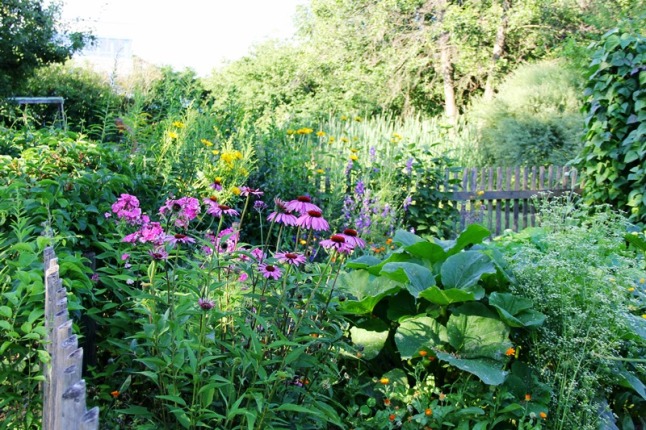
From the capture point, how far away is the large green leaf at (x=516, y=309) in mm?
2609

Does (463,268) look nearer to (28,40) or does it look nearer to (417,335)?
(417,335)

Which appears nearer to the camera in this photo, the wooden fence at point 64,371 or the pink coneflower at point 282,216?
the wooden fence at point 64,371

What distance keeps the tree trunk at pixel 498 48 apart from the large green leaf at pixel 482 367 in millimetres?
13473

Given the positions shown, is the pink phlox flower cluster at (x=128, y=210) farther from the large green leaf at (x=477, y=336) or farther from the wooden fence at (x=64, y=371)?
the large green leaf at (x=477, y=336)

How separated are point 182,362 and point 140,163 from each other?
2352 mm

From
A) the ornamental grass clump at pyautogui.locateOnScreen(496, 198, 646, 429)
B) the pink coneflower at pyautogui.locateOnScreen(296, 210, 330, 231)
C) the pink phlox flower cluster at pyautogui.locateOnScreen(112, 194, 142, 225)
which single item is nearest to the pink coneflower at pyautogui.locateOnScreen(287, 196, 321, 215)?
the pink coneflower at pyautogui.locateOnScreen(296, 210, 330, 231)

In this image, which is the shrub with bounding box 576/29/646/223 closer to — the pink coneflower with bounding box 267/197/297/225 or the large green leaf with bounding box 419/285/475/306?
the large green leaf with bounding box 419/285/475/306

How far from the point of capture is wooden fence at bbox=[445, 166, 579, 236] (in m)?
7.46

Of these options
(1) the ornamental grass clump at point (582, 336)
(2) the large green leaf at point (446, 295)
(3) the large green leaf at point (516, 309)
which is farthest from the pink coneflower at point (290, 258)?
(1) the ornamental grass clump at point (582, 336)

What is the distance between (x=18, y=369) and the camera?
6.73 ft

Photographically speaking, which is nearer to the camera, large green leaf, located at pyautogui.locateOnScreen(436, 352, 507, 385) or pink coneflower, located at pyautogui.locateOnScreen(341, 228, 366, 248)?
pink coneflower, located at pyautogui.locateOnScreen(341, 228, 366, 248)

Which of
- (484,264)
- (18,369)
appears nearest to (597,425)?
(484,264)

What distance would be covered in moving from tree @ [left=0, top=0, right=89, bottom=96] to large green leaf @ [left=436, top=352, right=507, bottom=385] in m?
11.1

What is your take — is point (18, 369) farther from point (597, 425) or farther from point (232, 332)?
point (597, 425)
